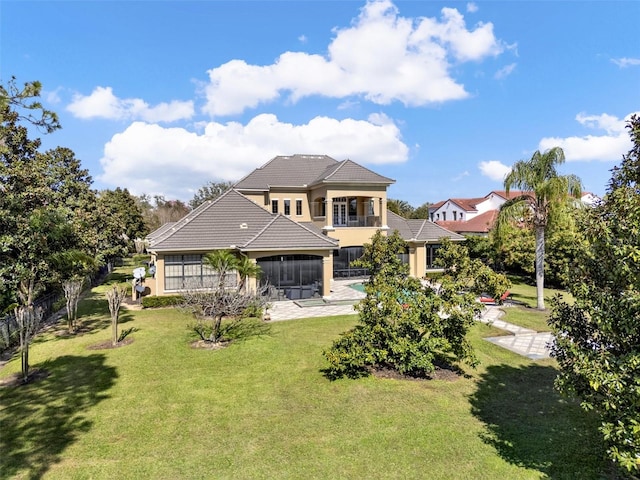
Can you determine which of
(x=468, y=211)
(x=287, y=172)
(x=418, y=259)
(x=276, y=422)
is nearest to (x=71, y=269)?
(x=276, y=422)

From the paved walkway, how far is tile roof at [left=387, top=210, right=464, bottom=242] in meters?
7.46

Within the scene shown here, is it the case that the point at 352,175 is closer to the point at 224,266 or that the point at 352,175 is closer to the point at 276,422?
the point at 224,266

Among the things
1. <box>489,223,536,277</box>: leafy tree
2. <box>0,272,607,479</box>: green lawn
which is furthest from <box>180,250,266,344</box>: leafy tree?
<box>489,223,536,277</box>: leafy tree

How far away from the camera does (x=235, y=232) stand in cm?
2623

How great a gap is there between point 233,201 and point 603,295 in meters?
24.8

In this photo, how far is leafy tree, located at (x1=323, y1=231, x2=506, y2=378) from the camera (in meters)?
11.5

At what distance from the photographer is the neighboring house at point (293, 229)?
24406 mm

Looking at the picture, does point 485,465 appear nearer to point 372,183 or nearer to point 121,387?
point 121,387

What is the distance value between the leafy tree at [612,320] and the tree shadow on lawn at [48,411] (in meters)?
9.94

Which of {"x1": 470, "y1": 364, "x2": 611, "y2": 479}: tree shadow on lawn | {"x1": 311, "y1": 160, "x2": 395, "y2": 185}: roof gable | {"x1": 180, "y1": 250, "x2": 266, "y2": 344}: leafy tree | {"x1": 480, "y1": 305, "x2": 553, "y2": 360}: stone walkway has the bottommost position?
{"x1": 470, "y1": 364, "x2": 611, "y2": 479}: tree shadow on lawn

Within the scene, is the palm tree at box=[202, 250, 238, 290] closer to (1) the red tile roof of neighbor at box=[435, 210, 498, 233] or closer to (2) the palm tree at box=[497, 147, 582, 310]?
(2) the palm tree at box=[497, 147, 582, 310]

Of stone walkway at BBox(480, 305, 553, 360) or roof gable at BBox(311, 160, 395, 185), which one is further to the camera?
roof gable at BBox(311, 160, 395, 185)

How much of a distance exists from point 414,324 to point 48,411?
10117 mm

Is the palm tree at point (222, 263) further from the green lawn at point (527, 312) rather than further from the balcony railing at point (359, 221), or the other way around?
the balcony railing at point (359, 221)
